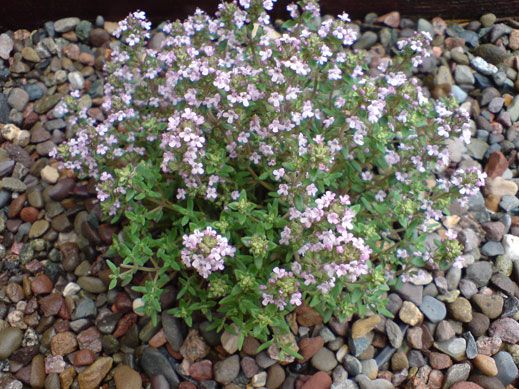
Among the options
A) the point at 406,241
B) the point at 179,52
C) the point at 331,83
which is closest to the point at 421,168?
the point at 406,241

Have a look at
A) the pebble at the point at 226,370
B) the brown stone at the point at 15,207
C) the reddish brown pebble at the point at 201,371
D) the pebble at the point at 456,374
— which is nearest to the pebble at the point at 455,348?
the pebble at the point at 456,374

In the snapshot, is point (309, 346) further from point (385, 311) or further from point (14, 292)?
point (14, 292)

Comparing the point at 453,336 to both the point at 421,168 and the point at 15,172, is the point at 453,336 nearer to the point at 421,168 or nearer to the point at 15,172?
the point at 421,168

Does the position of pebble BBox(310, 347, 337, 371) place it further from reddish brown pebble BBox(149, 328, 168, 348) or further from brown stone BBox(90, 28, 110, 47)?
brown stone BBox(90, 28, 110, 47)

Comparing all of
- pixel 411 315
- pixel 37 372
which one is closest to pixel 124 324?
pixel 37 372

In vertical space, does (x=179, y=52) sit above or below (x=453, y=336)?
above

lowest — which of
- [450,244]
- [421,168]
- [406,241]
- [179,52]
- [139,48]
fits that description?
[406,241]

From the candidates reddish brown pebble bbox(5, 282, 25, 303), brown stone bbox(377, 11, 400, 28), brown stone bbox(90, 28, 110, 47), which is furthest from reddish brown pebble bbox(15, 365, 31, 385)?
brown stone bbox(377, 11, 400, 28)

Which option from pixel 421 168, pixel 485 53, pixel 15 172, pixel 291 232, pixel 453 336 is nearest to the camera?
pixel 291 232

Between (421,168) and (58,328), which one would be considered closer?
(421,168)
